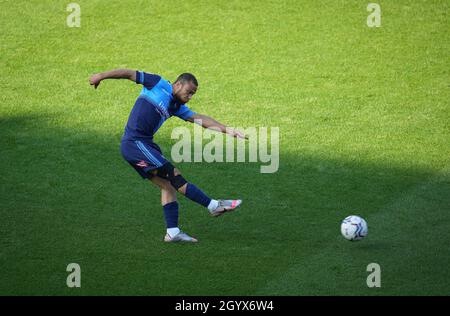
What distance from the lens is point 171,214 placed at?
31.3 feet

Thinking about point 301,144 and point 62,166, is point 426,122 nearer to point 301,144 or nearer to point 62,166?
point 301,144

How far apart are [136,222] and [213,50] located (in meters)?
6.30

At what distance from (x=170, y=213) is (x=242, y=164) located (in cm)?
265

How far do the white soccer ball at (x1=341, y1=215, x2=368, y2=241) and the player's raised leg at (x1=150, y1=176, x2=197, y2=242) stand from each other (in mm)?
1705

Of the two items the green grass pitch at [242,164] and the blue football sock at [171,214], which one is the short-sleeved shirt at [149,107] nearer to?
the blue football sock at [171,214]

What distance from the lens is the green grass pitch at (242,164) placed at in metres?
8.80

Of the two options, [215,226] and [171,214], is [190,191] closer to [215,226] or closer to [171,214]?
[171,214]

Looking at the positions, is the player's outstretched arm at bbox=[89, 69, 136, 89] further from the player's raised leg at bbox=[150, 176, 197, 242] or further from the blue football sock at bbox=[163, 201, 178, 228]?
the blue football sock at bbox=[163, 201, 178, 228]

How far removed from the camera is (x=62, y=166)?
38.7 feet

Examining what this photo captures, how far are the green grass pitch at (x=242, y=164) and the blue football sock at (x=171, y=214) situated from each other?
239mm

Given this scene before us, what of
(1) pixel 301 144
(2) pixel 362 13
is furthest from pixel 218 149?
(2) pixel 362 13

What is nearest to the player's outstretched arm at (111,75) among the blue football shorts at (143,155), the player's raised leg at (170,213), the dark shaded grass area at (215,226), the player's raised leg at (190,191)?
the blue football shorts at (143,155)

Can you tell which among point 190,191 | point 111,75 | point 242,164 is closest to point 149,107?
point 111,75

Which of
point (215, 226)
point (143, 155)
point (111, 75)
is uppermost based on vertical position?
point (111, 75)
